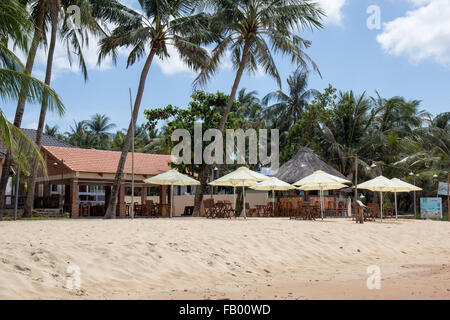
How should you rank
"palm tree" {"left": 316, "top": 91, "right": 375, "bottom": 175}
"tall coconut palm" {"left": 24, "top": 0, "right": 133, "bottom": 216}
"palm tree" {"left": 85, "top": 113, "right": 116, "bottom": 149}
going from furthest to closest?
"palm tree" {"left": 85, "top": 113, "right": 116, "bottom": 149}, "palm tree" {"left": 316, "top": 91, "right": 375, "bottom": 175}, "tall coconut palm" {"left": 24, "top": 0, "right": 133, "bottom": 216}

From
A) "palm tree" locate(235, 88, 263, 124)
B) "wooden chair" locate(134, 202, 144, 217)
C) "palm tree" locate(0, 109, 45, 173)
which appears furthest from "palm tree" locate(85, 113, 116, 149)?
"palm tree" locate(0, 109, 45, 173)

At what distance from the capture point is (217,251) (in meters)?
8.17

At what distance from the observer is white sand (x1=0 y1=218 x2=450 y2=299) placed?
5.54 metres

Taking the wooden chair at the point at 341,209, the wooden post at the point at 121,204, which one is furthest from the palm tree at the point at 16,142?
the wooden chair at the point at 341,209

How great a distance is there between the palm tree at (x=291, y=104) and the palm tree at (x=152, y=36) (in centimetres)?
1638

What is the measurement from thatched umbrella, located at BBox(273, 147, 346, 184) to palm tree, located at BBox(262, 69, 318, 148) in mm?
10725

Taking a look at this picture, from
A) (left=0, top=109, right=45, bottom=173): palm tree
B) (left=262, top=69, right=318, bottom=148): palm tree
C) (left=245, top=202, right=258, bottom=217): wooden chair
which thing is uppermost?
(left=262, top=69, right=318, bottom=148): palm tree

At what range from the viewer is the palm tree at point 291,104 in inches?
1352

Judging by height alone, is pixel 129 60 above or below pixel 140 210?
above

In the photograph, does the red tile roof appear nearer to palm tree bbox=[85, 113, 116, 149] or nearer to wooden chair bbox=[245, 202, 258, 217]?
wooden chair bbox=[245, 202, 258, 217]

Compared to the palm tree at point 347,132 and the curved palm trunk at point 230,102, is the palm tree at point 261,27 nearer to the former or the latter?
the curved palm trunk at point 230,102
